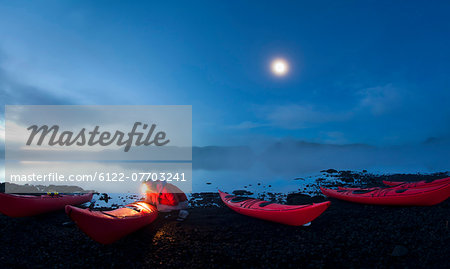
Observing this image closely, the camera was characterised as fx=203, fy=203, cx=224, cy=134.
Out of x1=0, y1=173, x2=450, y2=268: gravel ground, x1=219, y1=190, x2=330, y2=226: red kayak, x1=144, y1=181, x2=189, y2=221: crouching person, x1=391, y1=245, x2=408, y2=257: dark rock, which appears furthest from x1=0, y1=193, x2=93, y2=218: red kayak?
x1=391, y1=245, x2=408, y2=257: dark rock

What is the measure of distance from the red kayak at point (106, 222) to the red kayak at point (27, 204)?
475 centimetres

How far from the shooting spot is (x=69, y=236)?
735 cm

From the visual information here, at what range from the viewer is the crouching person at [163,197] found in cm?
1002

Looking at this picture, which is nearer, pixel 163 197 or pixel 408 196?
pixel 408 196

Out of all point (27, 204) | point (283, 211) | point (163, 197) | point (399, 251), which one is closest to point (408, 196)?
point (399, 251)

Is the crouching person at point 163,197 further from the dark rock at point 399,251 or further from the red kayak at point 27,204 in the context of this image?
the dark rock at point 399,251

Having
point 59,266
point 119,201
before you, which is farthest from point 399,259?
point 119,201

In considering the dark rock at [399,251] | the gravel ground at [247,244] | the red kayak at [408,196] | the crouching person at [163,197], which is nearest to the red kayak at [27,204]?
the gravel ground at [247,244]

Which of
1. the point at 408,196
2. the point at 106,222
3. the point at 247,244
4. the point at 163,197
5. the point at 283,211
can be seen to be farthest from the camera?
the point at 163,197

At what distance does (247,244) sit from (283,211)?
2.04 m

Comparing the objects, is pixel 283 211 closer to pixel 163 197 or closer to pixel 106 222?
pixel 163 197

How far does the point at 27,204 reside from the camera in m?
8.84

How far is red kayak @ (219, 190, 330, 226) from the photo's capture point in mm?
7652

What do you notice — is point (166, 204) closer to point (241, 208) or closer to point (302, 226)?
point (241, 208)
